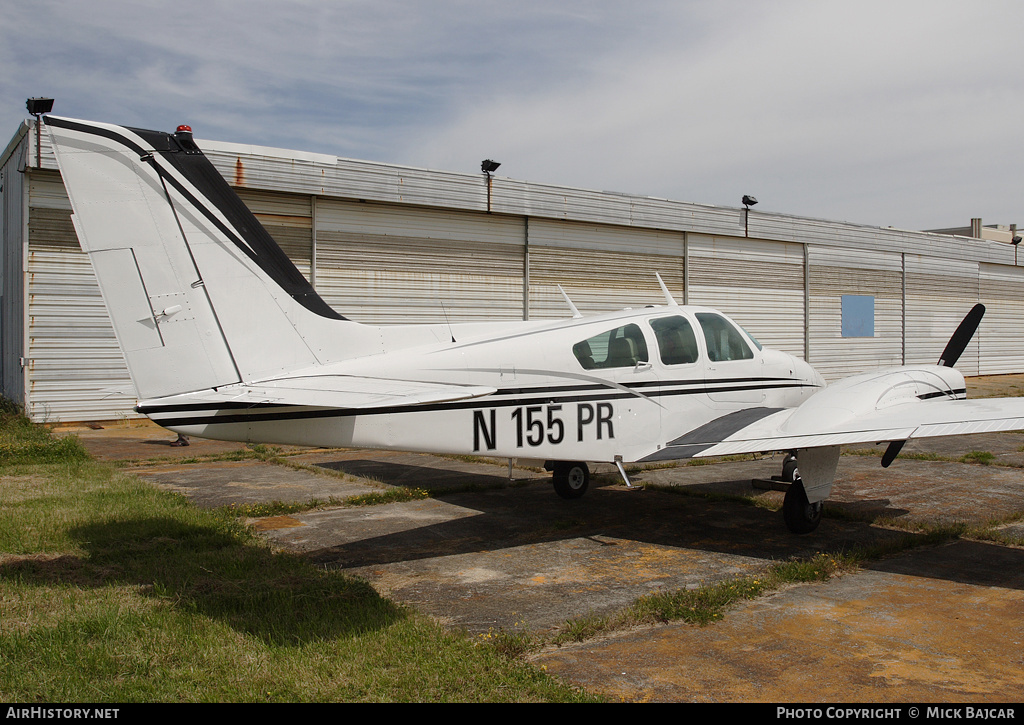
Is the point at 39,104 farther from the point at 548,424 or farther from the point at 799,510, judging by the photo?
the point at 799,510

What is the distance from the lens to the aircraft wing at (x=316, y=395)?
19.8 ft

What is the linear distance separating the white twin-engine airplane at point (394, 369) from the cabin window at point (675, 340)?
3 centimetres

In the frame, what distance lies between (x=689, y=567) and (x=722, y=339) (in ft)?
10.8

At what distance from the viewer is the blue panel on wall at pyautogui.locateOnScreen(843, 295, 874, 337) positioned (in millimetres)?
31844

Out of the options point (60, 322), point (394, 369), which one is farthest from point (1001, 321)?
point (60, 322)

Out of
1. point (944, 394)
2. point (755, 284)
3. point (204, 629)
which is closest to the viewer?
point (204, 629)

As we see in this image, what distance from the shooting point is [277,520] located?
9258mm

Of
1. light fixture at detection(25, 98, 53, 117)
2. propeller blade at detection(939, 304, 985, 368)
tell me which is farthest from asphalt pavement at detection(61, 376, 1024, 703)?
light fixture at detection(25, 98, 53, 117)

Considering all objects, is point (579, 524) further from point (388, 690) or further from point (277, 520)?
point (388, 690)

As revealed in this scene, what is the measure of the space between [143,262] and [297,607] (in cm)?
326

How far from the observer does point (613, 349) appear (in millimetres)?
8508

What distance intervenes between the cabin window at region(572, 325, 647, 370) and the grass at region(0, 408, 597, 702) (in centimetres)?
340

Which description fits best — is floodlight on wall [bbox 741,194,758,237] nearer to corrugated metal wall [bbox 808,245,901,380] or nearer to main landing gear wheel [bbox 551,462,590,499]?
corrugated metal wall [bbox 808,245,901,380]

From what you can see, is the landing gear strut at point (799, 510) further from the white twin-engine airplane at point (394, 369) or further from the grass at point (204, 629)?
the grass at point (204, 629)
